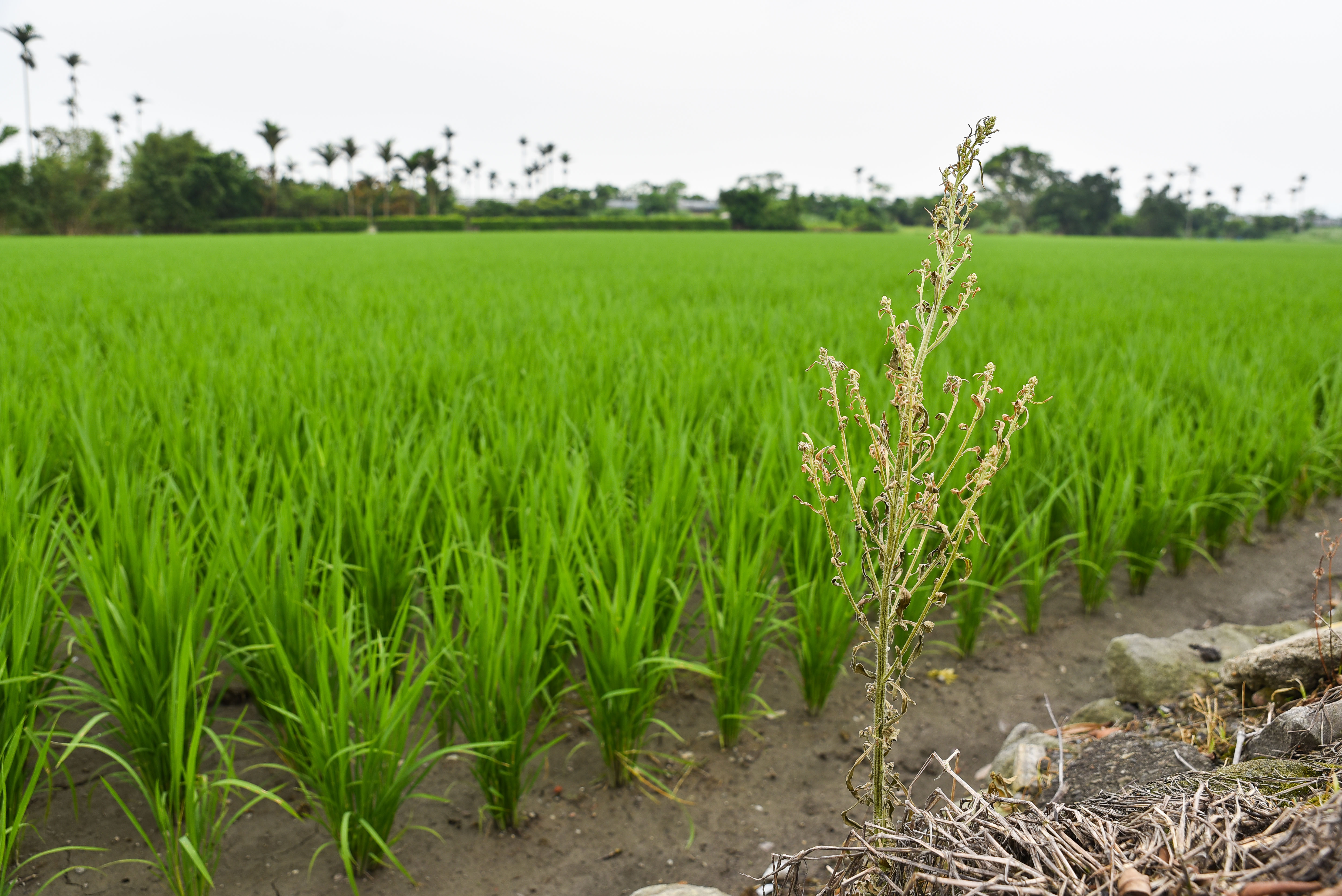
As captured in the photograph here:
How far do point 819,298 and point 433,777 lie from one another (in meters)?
6.50

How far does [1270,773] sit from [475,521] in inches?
68.8

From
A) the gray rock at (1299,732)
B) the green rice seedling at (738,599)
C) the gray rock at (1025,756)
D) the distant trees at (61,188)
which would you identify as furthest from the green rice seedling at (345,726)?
the distant trees at (61,188)

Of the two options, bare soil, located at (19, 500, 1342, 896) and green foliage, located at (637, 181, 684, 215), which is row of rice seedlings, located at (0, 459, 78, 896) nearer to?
bare soil, located at (19, 500, 1342, 896)

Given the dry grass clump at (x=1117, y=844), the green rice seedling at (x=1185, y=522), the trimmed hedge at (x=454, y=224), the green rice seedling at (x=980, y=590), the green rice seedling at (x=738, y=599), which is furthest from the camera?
the trimmed hedge at (x=454, y=224)

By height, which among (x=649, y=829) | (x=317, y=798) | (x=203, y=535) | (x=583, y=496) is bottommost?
(x=649, y=829)

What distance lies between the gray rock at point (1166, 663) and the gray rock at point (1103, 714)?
3 centimetres

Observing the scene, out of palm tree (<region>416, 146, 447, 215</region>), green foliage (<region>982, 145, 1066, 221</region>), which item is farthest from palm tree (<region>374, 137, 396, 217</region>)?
green foliage (<region>982, 145, 1066, 221</region>)

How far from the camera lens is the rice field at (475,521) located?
4.79 ft

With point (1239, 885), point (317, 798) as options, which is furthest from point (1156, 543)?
Result: point (317, 798)

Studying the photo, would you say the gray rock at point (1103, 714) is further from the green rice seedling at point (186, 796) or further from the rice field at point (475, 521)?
the green rice seedling at point (186, 796)

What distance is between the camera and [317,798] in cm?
134

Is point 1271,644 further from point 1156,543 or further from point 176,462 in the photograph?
point 176,462

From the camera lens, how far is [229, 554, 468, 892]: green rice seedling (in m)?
1.32

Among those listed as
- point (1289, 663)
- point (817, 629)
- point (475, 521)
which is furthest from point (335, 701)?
point (1289, 663)
